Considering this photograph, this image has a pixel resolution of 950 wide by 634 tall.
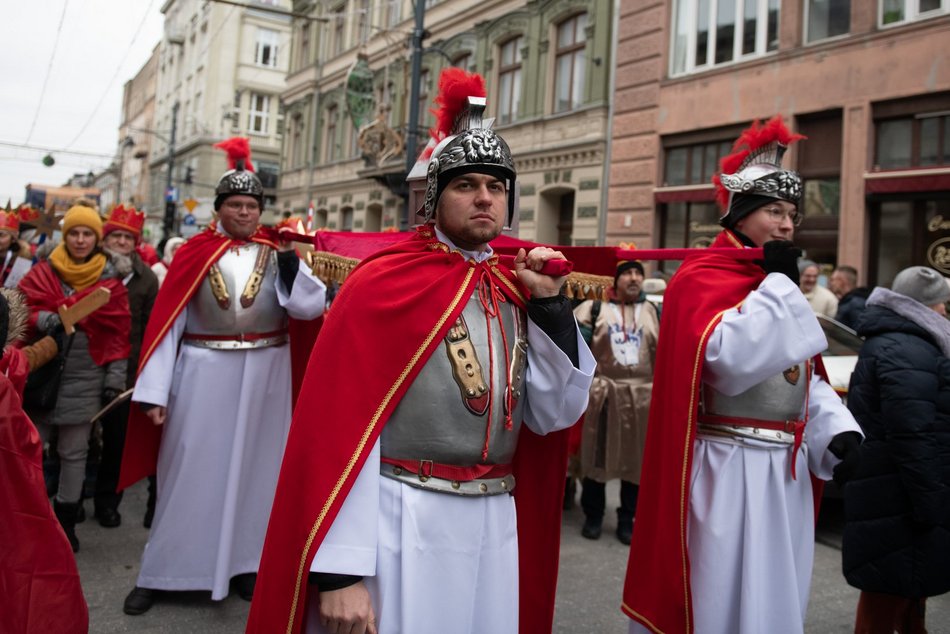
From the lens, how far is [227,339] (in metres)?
4.05

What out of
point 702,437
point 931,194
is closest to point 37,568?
point 702,437

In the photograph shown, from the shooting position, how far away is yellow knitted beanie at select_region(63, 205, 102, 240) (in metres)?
4.74

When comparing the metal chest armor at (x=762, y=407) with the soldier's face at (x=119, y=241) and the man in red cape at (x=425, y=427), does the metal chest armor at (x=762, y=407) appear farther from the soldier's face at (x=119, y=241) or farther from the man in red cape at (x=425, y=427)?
the soldier's face at (x=119, y=241)

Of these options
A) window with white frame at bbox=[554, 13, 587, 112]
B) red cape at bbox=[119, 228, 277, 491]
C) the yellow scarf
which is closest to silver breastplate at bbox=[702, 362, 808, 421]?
red cape at bbox=[119, 228, 277, 491]

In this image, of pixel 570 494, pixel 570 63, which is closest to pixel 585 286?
pixel 570 494

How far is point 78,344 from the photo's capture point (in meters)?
4.83

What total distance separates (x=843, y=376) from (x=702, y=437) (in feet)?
11.4

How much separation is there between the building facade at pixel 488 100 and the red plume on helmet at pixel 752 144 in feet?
27.3

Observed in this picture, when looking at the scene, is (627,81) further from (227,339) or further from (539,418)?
(539,418)

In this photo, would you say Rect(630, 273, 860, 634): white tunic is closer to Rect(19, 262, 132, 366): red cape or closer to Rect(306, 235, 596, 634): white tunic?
Rect(306, 235, 596, 634): white tunic

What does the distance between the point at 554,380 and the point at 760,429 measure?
1112mm

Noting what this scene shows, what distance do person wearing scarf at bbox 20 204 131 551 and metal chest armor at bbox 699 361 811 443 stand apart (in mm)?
3732

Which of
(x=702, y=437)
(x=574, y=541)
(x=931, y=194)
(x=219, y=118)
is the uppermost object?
(x=219, y=118)

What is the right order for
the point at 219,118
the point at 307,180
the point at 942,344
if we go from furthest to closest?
the point at 219,118, the point at 307,180, the point at 942,344
